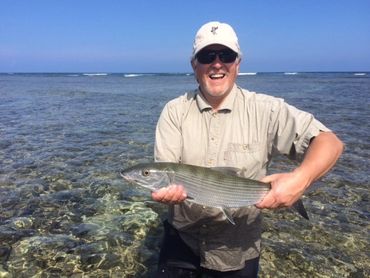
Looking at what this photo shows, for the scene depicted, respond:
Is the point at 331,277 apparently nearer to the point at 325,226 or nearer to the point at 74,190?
the point at 325,226

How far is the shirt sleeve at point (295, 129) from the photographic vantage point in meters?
4.38

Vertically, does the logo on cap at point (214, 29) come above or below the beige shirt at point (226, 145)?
above

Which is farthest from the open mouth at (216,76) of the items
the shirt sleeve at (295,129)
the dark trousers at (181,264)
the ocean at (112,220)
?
the dark trousers at (181,264)

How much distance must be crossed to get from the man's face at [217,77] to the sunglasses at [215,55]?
3 centimetres

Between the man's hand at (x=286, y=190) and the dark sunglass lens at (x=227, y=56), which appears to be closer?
the man's hand at (x=286, y=190)

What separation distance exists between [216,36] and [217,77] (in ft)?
1.55

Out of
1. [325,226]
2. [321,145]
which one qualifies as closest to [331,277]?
[325,226]

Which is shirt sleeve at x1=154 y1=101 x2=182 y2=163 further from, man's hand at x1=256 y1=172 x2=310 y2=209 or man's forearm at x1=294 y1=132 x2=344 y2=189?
man's forearm at x1=294 y1=132 x2=344 y2=189

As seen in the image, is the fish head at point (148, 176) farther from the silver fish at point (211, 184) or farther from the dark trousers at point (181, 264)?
the dark trousers at point (181, 264)

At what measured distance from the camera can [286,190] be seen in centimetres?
400

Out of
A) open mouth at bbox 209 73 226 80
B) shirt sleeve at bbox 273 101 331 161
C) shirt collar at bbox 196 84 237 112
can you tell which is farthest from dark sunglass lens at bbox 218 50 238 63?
shirt sleeve at bbox 273 101 331 161

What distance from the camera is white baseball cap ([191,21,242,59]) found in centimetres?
449

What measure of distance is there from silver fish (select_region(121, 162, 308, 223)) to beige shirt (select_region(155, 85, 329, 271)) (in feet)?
1.31

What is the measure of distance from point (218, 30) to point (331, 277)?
435cm
